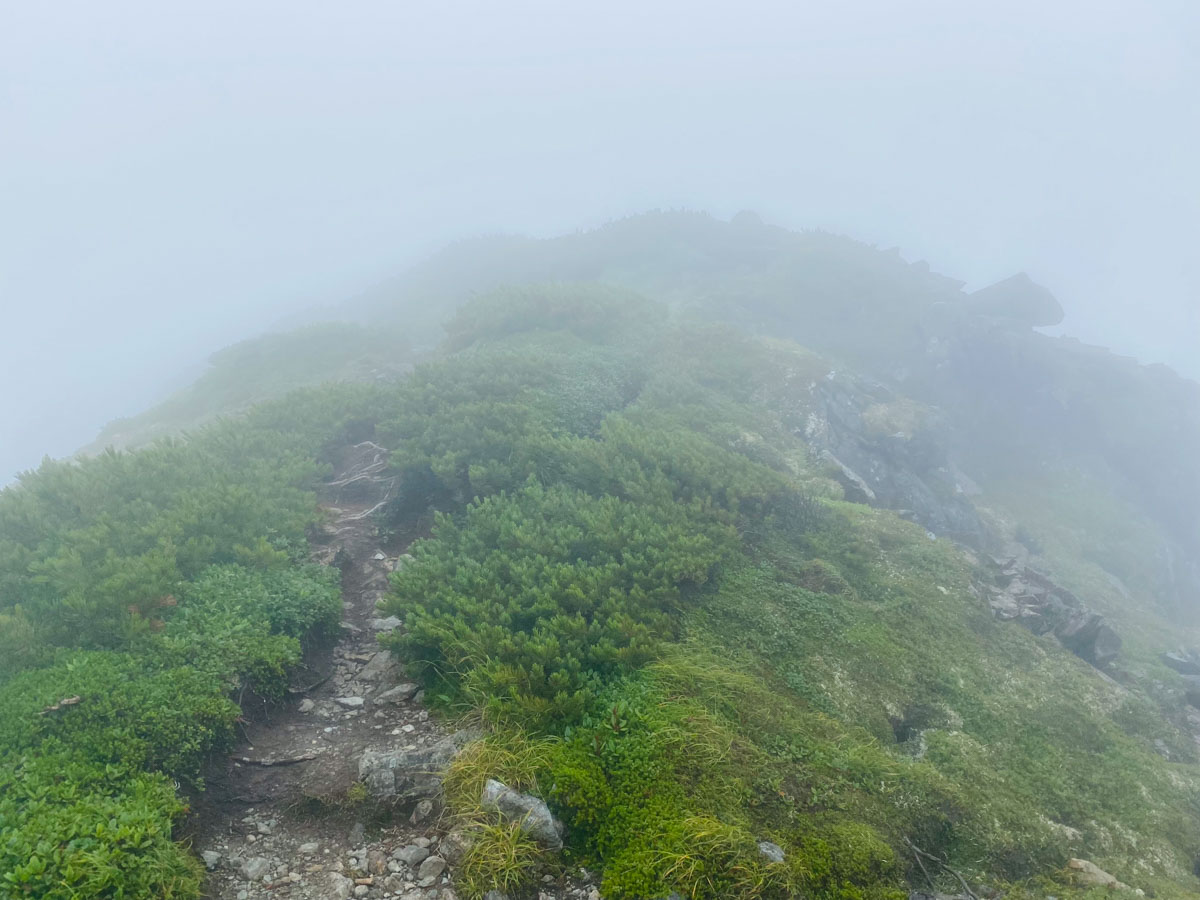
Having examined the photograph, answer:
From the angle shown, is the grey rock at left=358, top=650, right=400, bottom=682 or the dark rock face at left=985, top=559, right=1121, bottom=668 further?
the dark rock face at left=985, top=559, right=1121, bottom=668

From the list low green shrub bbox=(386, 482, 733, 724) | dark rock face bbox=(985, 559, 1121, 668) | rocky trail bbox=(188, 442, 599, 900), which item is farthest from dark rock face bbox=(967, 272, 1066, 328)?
rocky trail bbox=(188, 442, 599, 900)

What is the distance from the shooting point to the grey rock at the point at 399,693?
31.1 feet

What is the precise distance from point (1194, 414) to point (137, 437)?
64896 millimetres

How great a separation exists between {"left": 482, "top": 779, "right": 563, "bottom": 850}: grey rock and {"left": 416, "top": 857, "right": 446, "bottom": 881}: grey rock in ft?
2.18

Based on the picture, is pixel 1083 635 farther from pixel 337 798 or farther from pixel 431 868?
pixel 337 798

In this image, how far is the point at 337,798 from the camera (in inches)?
294

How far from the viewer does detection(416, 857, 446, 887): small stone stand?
6.47 metres

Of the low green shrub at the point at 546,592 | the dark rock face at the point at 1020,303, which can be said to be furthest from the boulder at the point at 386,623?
the dark rock face at the point at 1020,303

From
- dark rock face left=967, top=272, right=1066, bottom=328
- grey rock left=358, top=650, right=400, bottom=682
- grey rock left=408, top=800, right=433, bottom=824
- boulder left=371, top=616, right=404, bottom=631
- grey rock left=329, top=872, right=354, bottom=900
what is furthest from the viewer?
dark rock face left=967, top=272, right=1066, bottom=328

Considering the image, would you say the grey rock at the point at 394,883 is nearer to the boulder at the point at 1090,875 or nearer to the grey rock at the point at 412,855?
the grey rock at the point at 412,855

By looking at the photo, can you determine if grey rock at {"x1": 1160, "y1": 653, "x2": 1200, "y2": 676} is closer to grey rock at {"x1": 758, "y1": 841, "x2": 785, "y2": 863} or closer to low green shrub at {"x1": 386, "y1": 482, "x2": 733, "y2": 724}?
low green shrub at {"x1": 386, "y1": 482, "x2": 733, "y2": 724}

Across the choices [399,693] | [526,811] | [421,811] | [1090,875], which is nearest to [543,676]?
[526,811]

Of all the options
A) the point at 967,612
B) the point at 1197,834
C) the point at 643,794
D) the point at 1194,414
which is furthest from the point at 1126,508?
the point at 643,794

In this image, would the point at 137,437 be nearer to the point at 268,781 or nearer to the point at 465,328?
the point at 465,328
